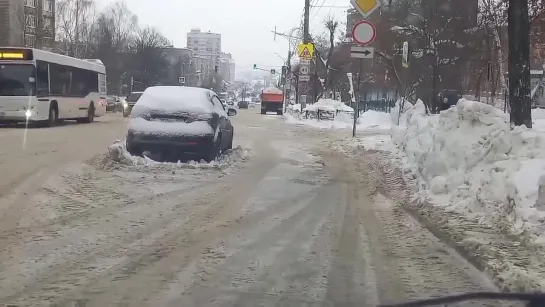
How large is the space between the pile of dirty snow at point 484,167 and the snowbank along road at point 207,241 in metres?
0.75

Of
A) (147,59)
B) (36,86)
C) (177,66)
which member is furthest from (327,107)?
(177,66)

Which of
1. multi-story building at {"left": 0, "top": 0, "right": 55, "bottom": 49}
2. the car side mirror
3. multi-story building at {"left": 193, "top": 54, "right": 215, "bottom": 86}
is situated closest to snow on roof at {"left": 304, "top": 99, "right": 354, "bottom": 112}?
the car side mirror

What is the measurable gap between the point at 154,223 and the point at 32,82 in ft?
57.3

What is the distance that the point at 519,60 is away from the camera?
34.4 ft

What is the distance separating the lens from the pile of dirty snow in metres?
6.98

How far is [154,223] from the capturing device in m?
7.46

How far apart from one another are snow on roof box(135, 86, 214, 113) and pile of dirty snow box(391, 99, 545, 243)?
4168 mm

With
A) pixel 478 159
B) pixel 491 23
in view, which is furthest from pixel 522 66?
pixel 491 23

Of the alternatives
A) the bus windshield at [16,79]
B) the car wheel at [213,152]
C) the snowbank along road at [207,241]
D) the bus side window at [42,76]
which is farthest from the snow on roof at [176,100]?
the bus side window at [42,76]

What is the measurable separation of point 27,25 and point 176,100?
5287 centimetres

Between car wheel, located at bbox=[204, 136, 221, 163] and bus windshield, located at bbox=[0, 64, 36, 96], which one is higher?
bus windshield, located at bbox=[0, 64, 36, 96]

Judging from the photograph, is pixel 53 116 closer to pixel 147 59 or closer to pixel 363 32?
pixel 363 32

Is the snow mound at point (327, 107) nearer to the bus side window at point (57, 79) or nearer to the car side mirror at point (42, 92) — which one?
the bus side window at point (57, 79)

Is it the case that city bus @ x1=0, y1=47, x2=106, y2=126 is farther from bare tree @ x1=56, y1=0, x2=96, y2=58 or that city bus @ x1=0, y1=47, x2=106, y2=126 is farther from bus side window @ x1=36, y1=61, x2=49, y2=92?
bare tree @ x1=56, y1=0, x2=96, y2=58
